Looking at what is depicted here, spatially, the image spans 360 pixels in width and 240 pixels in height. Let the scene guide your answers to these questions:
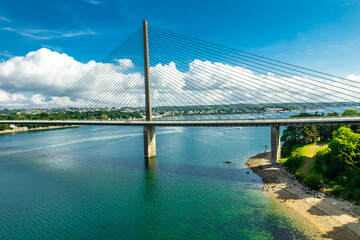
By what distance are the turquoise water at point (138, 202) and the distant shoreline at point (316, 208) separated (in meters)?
1.54

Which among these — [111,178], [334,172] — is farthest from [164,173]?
[334,172]

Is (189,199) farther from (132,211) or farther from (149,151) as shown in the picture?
Result: (149,151)

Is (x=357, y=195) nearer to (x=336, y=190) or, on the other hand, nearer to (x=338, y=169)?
(x=336, y=190)

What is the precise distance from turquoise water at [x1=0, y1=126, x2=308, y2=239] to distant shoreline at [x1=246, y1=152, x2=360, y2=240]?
1541 millimetres

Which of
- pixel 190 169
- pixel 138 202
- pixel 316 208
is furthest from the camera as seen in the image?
pixel 190 169

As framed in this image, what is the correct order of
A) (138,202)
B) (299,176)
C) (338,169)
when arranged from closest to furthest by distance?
1. (138,202)
2. (338,169)
3. (299,176)

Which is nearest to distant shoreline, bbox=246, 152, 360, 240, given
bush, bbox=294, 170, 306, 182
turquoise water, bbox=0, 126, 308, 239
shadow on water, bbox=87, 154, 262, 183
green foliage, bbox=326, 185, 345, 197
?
bush, bbox=294, 170, 306, 182

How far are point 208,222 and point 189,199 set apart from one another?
16.9 ft

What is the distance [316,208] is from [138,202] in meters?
18.3

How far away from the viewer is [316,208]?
69.9ft

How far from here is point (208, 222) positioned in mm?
19844

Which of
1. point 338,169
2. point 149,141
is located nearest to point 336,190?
point 338,169

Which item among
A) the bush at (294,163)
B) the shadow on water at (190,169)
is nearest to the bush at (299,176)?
the bush at (294,163)

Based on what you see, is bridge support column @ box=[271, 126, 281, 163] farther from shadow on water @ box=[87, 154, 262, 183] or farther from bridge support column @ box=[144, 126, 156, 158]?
bridge support column @ box=[144, 126, 156, 158]
